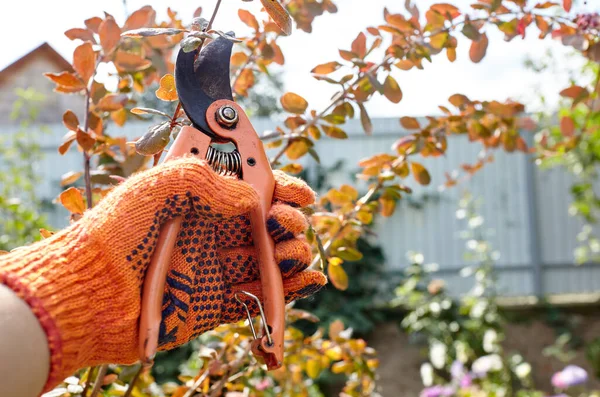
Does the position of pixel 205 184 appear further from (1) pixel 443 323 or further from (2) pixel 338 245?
(1) pixel 443 323

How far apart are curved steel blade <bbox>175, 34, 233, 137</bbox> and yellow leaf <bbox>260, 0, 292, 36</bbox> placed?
0.26ft

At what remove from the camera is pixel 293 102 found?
1082 millimetres

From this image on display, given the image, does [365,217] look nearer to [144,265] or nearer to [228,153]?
[228,153]

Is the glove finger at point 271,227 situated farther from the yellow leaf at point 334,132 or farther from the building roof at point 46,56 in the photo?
the building roof at point 46,56

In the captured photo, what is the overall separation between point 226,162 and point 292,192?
8 centimetres

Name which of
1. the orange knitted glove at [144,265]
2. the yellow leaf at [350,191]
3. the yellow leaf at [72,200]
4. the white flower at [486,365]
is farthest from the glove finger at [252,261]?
the white flower at [486,365]

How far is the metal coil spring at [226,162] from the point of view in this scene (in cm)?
69

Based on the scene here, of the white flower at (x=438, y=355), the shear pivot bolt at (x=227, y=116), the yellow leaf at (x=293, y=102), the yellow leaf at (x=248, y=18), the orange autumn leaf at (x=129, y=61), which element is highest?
the yellow leaf at (x=248, y=18)

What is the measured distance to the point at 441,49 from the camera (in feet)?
3.73

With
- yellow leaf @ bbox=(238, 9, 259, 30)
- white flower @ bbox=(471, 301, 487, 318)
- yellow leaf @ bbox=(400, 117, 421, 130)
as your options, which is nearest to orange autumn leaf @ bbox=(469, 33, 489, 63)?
yellow leaf @ bbox=(400, 117, 421, 130)

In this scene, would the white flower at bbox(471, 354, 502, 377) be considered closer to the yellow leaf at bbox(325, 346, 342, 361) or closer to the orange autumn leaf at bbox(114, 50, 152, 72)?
the yellow leaf at bbox(325, 346, 342, 361)

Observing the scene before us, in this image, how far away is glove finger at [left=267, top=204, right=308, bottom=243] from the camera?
658mm

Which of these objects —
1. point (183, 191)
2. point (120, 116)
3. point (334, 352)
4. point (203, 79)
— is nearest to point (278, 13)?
point (203, 79)

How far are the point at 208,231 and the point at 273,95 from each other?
21.7 ft
